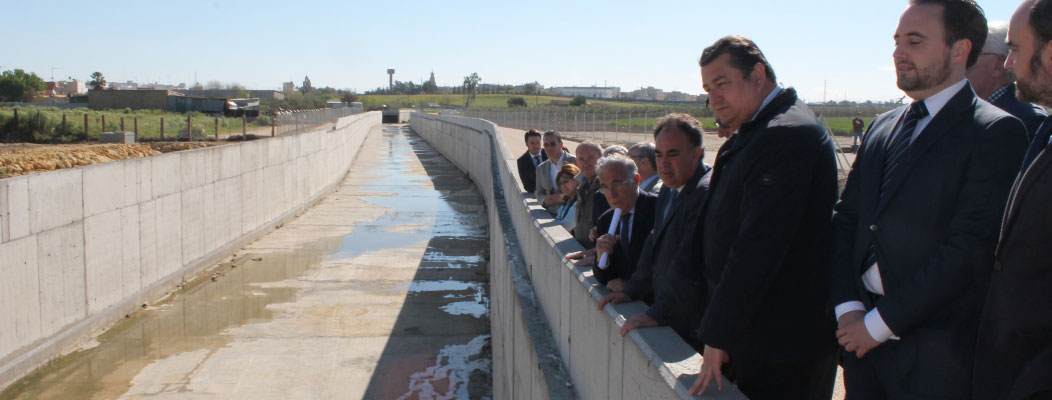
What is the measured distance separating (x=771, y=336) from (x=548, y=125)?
36.0 metres

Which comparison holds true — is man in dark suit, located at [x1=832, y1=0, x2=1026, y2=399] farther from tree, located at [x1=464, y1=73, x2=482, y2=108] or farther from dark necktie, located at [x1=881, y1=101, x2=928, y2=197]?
tree, located at [x1=464, y1=73, x2=482, y2=108]

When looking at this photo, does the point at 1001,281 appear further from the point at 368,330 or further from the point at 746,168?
the point at 368,330

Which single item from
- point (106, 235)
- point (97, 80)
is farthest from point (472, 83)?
point (106, 235)

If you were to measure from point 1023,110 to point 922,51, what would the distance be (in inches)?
22.7

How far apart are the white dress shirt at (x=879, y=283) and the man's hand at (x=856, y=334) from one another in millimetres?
15

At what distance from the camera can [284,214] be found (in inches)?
775

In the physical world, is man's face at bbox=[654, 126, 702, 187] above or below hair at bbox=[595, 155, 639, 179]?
above

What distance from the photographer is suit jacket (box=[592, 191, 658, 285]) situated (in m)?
3.93

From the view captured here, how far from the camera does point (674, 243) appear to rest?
3186mm

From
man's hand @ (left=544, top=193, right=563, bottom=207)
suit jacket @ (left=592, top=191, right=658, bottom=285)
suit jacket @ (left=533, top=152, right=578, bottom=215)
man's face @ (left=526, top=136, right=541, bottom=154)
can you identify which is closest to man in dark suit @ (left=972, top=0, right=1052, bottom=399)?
suit jacket @ (left=592, top=191, right=658, bottom=285)

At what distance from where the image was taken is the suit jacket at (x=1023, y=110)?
8.50 ft

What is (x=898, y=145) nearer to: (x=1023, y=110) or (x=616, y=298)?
(x=1023, y=110)

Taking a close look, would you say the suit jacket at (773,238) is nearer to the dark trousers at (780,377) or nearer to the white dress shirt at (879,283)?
the dark trousers at (780,377)

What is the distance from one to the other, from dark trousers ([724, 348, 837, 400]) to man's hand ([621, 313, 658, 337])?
359 mm
